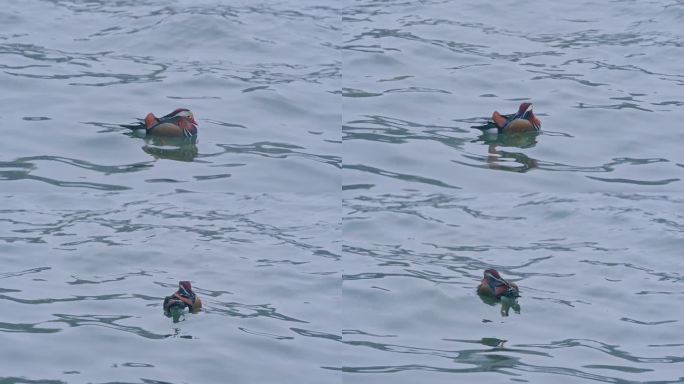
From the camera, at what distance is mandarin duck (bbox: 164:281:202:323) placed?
455 inches

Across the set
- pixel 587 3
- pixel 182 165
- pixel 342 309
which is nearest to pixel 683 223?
pixel 342 309

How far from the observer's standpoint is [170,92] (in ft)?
53.5

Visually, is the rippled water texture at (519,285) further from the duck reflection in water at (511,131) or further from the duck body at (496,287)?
the duck reflection in water at (511,131)

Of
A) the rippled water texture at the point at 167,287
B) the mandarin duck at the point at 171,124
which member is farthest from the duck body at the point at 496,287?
the mandarin duck at the point at 171,124

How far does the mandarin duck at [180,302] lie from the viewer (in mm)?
11555

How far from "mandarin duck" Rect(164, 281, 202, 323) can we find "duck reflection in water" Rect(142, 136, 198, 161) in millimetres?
2999

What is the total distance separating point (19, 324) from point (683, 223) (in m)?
6.39

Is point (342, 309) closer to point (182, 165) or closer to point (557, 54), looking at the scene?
point (182, 165)

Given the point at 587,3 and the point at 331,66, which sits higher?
the point at 587,3

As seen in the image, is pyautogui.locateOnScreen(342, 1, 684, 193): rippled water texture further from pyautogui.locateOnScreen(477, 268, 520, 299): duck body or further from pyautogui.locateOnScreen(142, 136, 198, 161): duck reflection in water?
pyautogui.locateOnScreen(477, 268, 520, 299): duck body

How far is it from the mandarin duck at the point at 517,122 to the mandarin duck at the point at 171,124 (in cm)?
308

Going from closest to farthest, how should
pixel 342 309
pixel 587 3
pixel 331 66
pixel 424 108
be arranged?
pixel 342 309, pixel 424 108, pixel 331 66, pixel 587 3

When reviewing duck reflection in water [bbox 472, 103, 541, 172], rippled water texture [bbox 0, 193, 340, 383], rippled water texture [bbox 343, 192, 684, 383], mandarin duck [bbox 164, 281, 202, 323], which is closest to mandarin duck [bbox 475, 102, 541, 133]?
duck reflection in water [bbox 472, 103, 541, 172]

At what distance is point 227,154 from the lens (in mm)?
14570
